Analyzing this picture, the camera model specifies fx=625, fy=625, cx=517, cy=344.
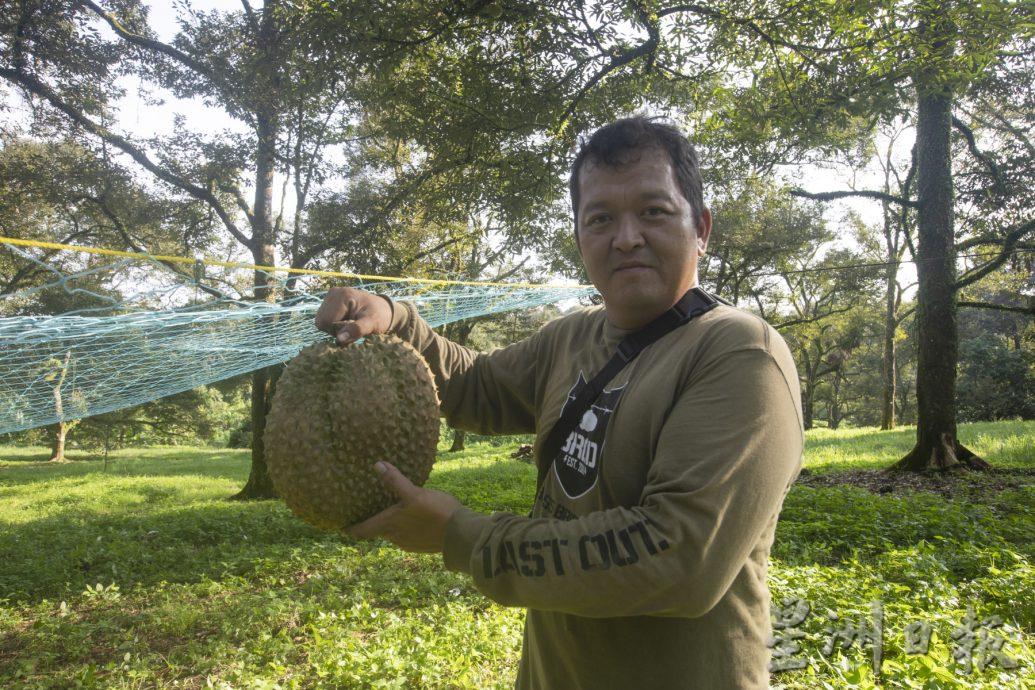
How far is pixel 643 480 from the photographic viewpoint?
4.12ft

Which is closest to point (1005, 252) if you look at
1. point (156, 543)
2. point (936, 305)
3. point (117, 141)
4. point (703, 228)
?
→ point (936, 305)

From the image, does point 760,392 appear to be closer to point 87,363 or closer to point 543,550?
point 543,550

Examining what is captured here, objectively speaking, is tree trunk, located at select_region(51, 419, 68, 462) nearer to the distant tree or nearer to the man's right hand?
the man's right hand

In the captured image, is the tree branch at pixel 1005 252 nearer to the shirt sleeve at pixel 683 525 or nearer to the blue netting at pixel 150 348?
the blue netting at pixel 150 348

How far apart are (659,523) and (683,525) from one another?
0.04 metres

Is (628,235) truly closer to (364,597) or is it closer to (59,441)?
(364,597)

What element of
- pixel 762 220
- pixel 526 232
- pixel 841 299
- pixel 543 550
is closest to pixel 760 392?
pixel 543 550

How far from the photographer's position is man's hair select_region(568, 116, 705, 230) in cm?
145

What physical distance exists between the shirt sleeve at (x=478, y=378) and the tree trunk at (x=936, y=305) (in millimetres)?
8556

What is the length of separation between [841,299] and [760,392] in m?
28.1

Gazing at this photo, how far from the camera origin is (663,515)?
1015 mm

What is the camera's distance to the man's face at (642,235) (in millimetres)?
1433

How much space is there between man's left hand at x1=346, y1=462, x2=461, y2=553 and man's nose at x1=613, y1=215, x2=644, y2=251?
673mm

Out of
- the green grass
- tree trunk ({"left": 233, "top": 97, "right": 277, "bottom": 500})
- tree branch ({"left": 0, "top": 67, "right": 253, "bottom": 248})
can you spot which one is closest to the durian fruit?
the green grass
